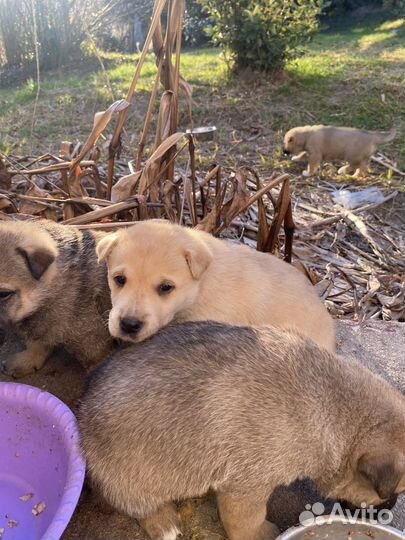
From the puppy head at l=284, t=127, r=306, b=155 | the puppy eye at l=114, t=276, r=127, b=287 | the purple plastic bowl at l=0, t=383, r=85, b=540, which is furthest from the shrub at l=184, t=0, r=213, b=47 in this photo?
the purple plastic bowl at l=0, t=383, r=85, b=540

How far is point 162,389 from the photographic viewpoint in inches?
98.9

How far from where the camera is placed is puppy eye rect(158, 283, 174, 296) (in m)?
3.15

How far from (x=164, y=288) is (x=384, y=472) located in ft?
4.67

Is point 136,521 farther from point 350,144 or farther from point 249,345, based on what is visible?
point 350,144

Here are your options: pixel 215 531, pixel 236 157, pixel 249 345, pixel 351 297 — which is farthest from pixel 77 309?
pixel 236 157

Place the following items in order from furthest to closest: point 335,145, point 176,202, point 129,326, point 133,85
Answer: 1. point 335,145
2. point 176,202
3. point 133,85
4. point 129,326

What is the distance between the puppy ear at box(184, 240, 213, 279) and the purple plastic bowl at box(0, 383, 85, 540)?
38.9 inches

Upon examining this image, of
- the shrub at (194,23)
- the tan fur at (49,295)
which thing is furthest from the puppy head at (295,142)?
the shrub at (194,23)

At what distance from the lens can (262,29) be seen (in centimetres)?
1248

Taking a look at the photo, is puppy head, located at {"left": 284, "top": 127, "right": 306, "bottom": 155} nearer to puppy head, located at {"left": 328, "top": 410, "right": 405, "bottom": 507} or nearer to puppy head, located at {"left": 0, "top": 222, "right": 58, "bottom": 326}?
puppy head, located at {"left": 0, "top": 222, "right": 58, "bottom": 326}

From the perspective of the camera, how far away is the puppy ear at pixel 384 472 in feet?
7.68

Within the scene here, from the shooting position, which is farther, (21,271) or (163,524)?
(21,271)

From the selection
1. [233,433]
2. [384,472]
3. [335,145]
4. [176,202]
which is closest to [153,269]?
[233,433]

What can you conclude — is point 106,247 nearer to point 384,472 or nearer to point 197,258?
point 197,258
